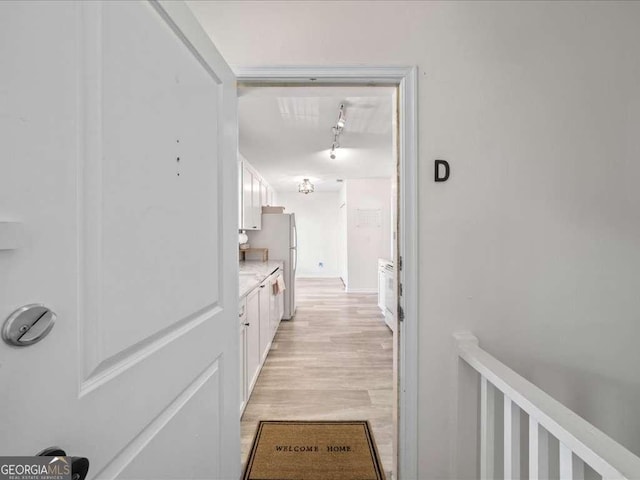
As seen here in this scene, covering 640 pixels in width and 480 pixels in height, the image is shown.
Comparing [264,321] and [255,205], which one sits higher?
[255,205]

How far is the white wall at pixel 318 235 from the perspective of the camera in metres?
7.85

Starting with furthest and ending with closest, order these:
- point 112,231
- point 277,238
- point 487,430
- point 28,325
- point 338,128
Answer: point 277,238 < point 338,128 < point 487,430 < point 112,231 < point 28,325

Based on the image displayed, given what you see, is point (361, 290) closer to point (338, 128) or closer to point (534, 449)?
point (338, 128)

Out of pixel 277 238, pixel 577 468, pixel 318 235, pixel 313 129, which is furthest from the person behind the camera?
pixel 318 235

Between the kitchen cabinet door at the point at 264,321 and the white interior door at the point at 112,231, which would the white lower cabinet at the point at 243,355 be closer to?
the kitchen cabinet door at the point at 264,321

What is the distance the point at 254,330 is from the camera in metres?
2.20

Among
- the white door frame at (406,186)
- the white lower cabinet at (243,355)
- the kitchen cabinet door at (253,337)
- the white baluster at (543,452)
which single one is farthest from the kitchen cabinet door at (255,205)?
the white baluster at (543,452)

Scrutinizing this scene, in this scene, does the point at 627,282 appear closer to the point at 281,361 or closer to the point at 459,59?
the point at 459,59

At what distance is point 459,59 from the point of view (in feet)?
3.92

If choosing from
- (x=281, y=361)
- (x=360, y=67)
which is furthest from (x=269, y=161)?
(x=360, y=67)

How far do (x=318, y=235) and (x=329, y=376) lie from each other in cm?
565

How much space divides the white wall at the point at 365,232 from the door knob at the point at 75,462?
18.4 feet

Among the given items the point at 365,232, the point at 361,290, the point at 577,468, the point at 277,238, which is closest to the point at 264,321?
the point at 277,238

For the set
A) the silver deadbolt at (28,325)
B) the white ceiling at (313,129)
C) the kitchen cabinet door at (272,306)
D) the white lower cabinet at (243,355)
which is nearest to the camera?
the silver deadbolt at (28,325)
